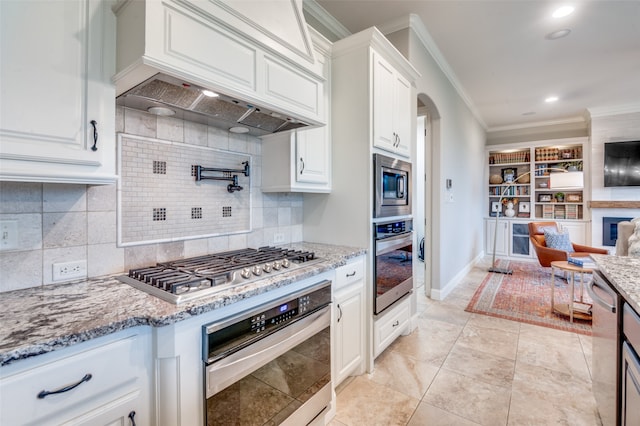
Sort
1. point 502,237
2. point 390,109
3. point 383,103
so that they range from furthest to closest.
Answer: point 502,237
point 390,109
point 383,103

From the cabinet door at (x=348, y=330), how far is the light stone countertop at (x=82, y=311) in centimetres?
61

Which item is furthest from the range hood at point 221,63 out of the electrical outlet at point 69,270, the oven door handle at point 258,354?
the oven door handle at point 258,354

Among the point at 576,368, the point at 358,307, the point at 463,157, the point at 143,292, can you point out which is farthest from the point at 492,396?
the point at 463,157

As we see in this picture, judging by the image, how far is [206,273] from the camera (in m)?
1.35

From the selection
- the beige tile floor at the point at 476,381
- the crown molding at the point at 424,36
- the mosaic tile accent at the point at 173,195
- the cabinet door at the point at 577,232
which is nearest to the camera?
the mosaic tile accent at the point at 173,195

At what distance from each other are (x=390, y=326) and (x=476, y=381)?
67 centimetres

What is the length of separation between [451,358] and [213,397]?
6.56 ft

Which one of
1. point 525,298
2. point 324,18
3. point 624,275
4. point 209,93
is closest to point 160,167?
point 209,93

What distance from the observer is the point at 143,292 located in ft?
3.88

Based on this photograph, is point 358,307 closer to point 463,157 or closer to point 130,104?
point 130,104

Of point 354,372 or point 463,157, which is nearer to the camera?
point 354,372

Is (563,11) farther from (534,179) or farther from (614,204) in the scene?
(534,179)

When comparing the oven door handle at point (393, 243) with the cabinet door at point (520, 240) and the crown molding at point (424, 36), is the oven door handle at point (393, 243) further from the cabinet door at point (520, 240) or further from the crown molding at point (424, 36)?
the cabinet door at point (520, 240)

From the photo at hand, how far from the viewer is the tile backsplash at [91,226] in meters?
1.21
